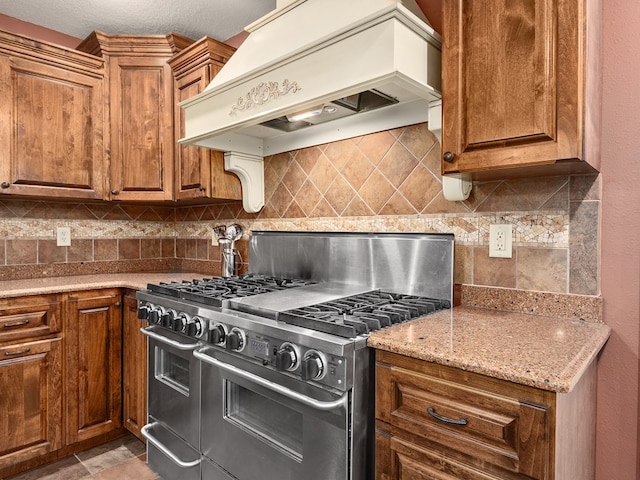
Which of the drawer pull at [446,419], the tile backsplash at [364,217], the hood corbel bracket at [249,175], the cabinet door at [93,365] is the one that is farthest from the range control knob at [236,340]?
the cabinet door at [93,365]

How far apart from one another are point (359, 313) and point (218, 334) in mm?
546

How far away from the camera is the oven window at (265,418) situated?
4.31ft

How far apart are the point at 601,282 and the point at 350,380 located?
902mm

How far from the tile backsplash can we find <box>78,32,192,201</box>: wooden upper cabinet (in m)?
0.40

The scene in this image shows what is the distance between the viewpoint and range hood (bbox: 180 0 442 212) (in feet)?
4.32

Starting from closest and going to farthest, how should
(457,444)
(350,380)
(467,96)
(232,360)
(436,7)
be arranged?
(457,444)
(350,380)
(467,96)
(232,360)
(436,7)

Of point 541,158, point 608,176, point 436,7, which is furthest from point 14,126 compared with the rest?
point 608,176

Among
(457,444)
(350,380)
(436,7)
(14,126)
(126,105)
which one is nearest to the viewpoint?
(457,444)

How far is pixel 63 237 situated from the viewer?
268cm

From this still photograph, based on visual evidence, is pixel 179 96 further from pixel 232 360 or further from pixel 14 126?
pixel 232 360

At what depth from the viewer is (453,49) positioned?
1.31m

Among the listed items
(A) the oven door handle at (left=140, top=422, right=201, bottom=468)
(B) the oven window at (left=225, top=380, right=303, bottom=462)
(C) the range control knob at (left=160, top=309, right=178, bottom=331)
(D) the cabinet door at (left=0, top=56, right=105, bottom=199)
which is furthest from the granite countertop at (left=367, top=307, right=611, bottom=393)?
(D) the cabinet door at (left=0, top=56, right=105, bottom=199)

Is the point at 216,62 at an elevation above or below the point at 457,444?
above

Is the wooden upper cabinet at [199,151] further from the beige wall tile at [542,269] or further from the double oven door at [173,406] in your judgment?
the beige wall tile at [542,269]
